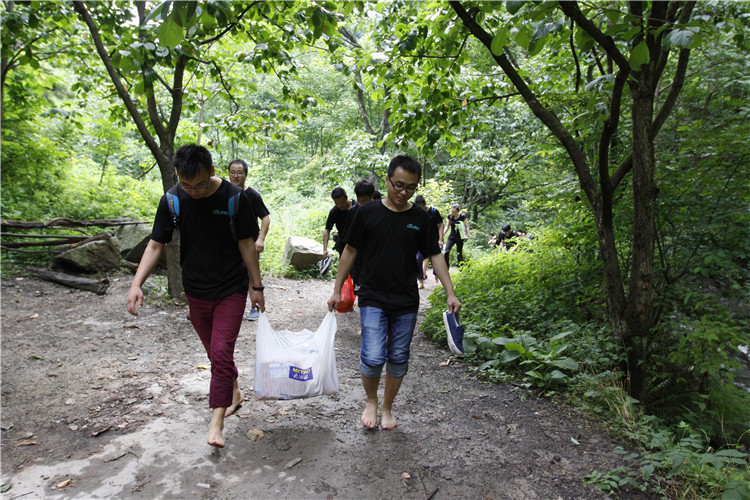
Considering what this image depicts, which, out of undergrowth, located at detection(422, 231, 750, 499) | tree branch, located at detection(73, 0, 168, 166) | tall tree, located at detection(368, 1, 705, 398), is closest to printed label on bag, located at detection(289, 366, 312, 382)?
undergrowth, located at detection(422, 231, 750, 499)

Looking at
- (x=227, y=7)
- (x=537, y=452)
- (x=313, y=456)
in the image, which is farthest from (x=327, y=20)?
(x=537, y=452)

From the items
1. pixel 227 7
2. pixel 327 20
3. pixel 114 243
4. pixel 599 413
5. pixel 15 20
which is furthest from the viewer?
pixel 114 243

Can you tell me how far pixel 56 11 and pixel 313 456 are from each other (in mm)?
6945

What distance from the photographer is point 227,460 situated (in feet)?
9.11

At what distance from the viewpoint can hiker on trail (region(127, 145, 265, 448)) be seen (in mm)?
2889

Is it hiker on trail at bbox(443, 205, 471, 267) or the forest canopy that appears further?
hiker on trail at bbox(443, 205, 471, 267)

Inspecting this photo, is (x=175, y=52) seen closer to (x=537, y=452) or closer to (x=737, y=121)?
(x=537, y=452)

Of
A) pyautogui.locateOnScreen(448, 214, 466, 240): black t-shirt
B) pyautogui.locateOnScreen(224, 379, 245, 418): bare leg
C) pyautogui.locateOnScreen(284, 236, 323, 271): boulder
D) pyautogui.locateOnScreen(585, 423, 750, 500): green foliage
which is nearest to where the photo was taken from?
pyautogui.locateOnScreen(585, 423, 750, 500): green foliage

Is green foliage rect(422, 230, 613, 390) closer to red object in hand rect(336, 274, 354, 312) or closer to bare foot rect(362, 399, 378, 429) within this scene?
red object in hand rect(336, 274, 354, 312)

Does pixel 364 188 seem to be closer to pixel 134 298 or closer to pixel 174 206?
pixel 174 206

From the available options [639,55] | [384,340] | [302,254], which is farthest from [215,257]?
[302,254]

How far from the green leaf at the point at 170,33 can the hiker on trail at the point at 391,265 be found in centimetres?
155

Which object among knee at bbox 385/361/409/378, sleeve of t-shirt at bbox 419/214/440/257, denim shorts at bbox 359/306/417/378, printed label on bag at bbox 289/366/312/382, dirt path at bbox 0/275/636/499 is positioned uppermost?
sleeve of t-shirt at bbox 419/214/440/257

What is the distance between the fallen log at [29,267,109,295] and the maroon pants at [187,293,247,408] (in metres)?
5.21
